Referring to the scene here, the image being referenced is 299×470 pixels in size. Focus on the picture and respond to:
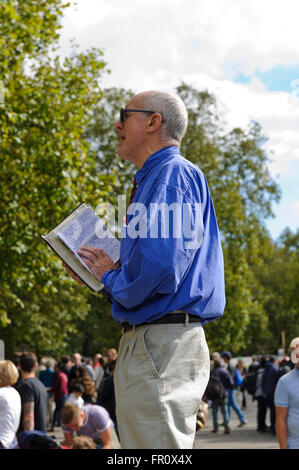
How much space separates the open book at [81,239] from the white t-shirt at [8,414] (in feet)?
15.1

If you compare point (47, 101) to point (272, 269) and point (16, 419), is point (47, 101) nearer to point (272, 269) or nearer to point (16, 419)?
point (16, 419)

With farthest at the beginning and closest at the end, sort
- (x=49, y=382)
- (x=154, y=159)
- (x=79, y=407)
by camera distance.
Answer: (x=49, y=382)
(x=79, y=407)
(x=154, y=159)

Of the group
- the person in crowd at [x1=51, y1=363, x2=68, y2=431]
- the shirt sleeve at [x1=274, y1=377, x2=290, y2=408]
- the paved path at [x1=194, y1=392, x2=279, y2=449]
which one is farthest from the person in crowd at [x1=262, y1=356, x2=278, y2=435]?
the shirt sleeve at [x1=274, y1=377, x2=290, y2=408]

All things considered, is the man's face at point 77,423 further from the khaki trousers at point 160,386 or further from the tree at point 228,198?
the tree at point 228,198

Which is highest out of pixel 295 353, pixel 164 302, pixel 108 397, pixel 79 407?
pixel 164 302

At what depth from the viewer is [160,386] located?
253 cm

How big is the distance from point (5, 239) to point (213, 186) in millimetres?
20180

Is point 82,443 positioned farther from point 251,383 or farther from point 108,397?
point 251,383

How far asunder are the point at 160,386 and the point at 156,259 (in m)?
0.45

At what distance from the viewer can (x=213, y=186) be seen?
34062mm

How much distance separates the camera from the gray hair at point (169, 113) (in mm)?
2943

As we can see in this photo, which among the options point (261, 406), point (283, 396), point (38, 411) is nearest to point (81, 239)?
point (283, 396)

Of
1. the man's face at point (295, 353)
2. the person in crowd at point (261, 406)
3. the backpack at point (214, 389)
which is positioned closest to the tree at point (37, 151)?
the backpack at point (214, 389)
